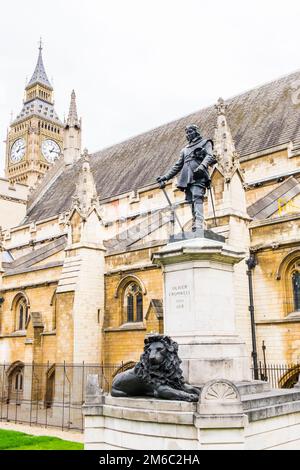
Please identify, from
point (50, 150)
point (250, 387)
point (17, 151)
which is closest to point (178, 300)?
point (250, 387)

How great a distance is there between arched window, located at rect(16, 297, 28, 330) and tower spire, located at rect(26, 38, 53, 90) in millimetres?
67289

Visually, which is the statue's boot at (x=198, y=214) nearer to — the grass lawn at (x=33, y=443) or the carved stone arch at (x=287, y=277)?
the grass lawn at (x=33, y=443)

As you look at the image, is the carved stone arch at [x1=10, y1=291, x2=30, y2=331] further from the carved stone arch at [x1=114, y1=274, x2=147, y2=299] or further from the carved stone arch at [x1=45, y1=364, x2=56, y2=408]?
the carved stone arch at [x1=114, y1=274, x2=147, y2=299]

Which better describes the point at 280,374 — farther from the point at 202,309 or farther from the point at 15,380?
the point at 15,380

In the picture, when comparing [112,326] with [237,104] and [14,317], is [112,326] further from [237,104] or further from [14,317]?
[237,104]

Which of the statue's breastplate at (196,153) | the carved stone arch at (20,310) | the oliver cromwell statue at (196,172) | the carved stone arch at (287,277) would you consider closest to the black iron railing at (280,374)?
the carved stone arch at (287,277)

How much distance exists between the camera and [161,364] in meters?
6.93

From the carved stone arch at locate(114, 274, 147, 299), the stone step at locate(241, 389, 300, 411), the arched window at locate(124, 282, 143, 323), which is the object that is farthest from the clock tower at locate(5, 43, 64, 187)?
the stone step at locate(241, 389, 300, 411)

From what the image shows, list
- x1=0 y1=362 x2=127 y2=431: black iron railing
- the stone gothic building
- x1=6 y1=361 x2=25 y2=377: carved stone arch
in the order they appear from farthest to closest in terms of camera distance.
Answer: x1=6 y1=361 x2=25 y2=377: carved stone arch, x1=0 y1=362 x2=127 y2=431: black iron railing, the stone gothic building

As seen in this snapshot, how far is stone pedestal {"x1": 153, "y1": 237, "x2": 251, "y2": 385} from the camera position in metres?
7.57

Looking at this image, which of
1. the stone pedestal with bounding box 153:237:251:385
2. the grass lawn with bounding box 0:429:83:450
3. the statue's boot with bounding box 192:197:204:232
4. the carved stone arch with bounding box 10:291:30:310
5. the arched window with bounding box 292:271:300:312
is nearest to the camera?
the stone pedestal with bounding box 153:237:251:385

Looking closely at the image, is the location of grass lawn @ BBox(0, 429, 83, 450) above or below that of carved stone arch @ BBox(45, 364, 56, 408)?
below

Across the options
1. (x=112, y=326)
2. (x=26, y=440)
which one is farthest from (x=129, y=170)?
(x=26, y=440)

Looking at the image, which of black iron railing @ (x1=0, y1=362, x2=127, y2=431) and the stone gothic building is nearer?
the stone gothic building
